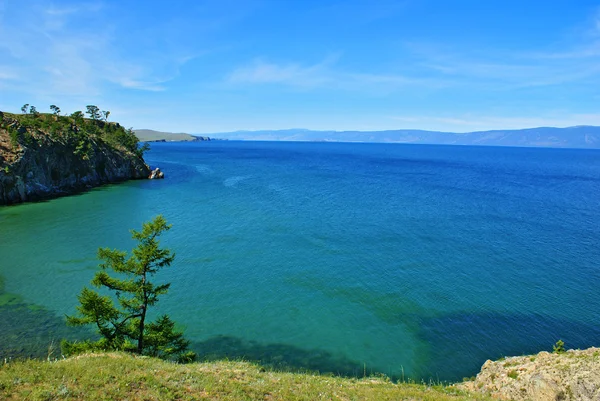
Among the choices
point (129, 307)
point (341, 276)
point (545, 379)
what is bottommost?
point (341, 276)

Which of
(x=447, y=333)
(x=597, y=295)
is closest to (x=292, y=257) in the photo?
(x=447, y=333)

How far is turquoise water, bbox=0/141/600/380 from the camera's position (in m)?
26.5

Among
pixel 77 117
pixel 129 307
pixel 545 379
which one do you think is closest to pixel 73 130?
pixel 77 117

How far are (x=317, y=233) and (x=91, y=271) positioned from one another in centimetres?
2970

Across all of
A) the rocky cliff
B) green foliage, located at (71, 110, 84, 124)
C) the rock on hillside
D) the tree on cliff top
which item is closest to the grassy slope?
the rock on hillside

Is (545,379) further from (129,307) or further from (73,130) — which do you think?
(73,130)

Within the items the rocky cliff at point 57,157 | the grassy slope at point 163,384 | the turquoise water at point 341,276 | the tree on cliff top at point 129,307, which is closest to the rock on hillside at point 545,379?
the grassy slope at point 163,384

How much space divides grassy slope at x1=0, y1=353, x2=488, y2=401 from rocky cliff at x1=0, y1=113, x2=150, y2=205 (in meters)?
65.9

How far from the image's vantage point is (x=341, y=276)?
37.7 m

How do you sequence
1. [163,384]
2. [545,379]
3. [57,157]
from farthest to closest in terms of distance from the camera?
[57,157], [545,379], [163,384]

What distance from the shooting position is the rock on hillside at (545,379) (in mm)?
17016

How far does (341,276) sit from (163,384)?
25.0m

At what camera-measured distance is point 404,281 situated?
36.8 meters

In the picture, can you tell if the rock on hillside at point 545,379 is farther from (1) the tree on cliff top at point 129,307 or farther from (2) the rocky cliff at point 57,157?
(2) the rocky cliff at point 57,157
